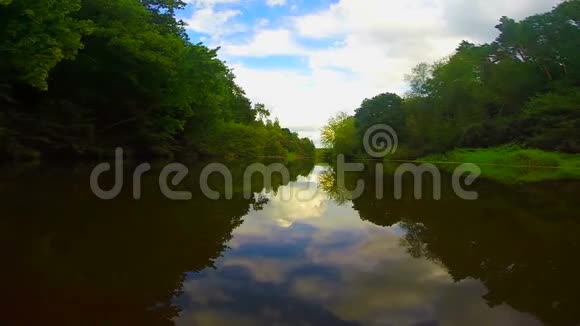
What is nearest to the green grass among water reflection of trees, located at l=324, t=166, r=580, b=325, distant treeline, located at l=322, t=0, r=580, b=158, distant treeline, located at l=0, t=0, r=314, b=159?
distant treeline, located at l=322, t=0, r=580, b=158

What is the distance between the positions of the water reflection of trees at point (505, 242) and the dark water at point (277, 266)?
0.06ft

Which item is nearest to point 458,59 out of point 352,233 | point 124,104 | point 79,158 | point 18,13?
point 124,104

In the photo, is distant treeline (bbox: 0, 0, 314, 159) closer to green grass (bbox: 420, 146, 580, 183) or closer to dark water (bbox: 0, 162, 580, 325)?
dark water (bbox: 0, 162, 580, 325)

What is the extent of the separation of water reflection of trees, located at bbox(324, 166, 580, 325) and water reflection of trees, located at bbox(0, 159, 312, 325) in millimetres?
2164

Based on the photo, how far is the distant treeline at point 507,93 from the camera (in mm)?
29938

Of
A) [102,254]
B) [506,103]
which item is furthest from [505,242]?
[506,103]

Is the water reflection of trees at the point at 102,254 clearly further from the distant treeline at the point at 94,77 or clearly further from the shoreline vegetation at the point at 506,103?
the shoreline vegetation at the point at 506,103

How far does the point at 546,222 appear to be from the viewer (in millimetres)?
5902

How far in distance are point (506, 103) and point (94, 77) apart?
3604 cm

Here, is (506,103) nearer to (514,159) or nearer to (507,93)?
(507,93)

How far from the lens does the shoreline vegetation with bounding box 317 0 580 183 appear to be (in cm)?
2836

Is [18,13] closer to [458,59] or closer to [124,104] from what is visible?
[124,104]

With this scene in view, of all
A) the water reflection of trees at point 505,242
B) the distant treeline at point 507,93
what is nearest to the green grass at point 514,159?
the distant treeline at point 507,93

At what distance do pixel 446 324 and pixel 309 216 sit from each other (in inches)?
156
